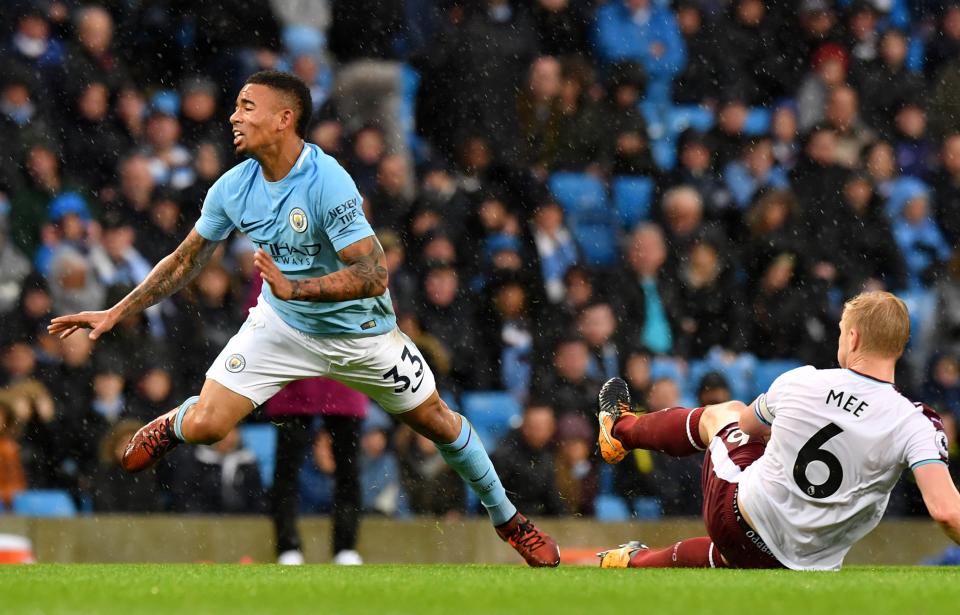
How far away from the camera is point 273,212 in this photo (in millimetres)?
6906

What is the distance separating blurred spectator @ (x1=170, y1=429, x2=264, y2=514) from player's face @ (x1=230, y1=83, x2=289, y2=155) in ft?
11.4

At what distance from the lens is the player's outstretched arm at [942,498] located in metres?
6.02

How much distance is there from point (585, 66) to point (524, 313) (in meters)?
2.67

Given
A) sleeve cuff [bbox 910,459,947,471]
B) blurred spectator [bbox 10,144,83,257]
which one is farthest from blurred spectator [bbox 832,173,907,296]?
sleeve cuff [bbox 910,459,947,471]

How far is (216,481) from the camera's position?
10.1 meters

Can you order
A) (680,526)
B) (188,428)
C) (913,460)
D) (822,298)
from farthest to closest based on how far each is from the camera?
(822,298), (680,526), (188,428), (913,460)

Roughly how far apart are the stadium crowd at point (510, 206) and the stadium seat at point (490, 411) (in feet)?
0.33

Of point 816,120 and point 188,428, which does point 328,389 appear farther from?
point 816,120

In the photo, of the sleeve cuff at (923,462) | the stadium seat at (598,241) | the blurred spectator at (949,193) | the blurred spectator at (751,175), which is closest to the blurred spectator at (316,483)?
the stadium seat at (598,241)

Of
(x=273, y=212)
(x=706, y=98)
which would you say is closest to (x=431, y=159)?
(x=706, y=98)

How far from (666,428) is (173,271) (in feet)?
7.58

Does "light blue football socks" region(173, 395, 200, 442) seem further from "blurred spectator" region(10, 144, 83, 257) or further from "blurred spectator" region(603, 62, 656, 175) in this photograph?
"blurred spectator" region(603, 62, 656, 175)

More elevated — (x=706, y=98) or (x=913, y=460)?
(x=706, y=98)

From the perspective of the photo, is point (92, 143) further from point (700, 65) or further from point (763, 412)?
point (763, 412)
